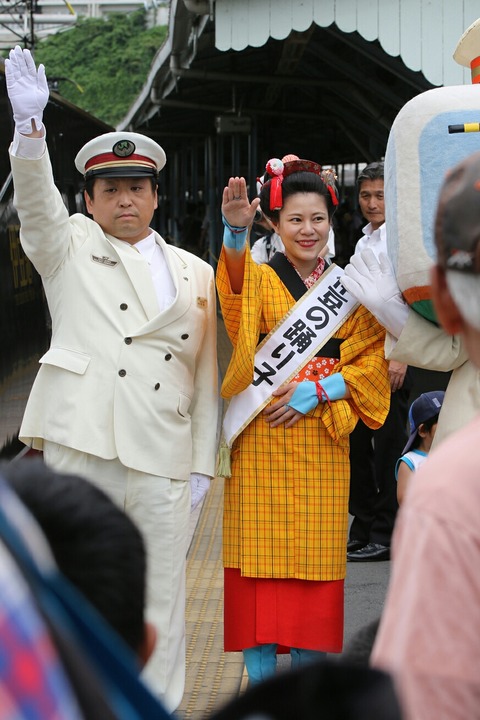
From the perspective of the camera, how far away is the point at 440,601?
112cm

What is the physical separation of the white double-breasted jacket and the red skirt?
507 mm

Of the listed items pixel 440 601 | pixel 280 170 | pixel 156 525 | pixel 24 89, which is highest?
pixel 24 89

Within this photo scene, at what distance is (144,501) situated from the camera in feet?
11.0

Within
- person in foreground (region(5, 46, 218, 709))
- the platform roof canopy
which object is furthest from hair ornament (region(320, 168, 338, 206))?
the platform roof canopy

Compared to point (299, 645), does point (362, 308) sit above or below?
above

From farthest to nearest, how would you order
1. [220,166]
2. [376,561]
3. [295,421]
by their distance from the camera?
[220,166]
[376,561]
[295,421]

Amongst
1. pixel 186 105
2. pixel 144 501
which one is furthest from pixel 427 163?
pixel 186 105

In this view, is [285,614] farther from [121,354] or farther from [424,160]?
[424,160]

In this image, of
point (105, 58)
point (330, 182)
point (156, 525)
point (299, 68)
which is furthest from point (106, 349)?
point (105, 58)

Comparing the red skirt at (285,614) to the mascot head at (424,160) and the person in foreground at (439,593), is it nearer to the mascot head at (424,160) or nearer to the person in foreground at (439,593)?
the mascot head at (424,160)

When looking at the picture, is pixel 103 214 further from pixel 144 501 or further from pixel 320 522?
pixel 320 522

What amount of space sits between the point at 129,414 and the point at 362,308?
903 mm

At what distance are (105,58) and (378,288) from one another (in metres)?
36.5

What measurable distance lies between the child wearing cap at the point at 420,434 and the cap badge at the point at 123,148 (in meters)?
1.39
